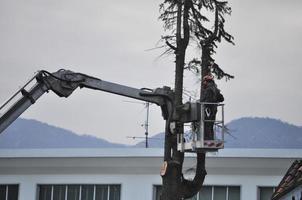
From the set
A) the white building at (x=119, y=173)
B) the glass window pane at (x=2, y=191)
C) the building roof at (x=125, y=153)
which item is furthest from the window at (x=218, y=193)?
the glass window pane at (x=2, y=191)

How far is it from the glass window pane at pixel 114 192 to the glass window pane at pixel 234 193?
5573mm

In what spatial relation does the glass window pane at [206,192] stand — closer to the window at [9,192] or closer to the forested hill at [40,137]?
the window at [9,192]

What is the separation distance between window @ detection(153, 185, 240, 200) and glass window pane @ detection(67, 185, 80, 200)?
4.31 meters

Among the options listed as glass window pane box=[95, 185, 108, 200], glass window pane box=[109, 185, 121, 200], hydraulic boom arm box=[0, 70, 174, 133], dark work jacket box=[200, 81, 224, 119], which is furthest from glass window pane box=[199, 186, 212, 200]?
dark work jacket box=[200, 81, 224, 119]

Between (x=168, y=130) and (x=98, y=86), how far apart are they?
2423mm

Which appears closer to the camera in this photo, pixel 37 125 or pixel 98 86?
pixel 98 86

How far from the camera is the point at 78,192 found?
40344 mm

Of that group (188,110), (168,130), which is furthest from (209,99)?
(168,130)

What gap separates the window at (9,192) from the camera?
40.8 metres

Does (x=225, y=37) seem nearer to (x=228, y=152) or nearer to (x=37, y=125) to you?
(x=228, y=152)

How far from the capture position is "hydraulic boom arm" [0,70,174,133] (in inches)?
758

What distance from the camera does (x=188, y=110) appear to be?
2050cm

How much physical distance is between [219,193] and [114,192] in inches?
209

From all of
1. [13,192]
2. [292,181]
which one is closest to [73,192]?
[13,192]
